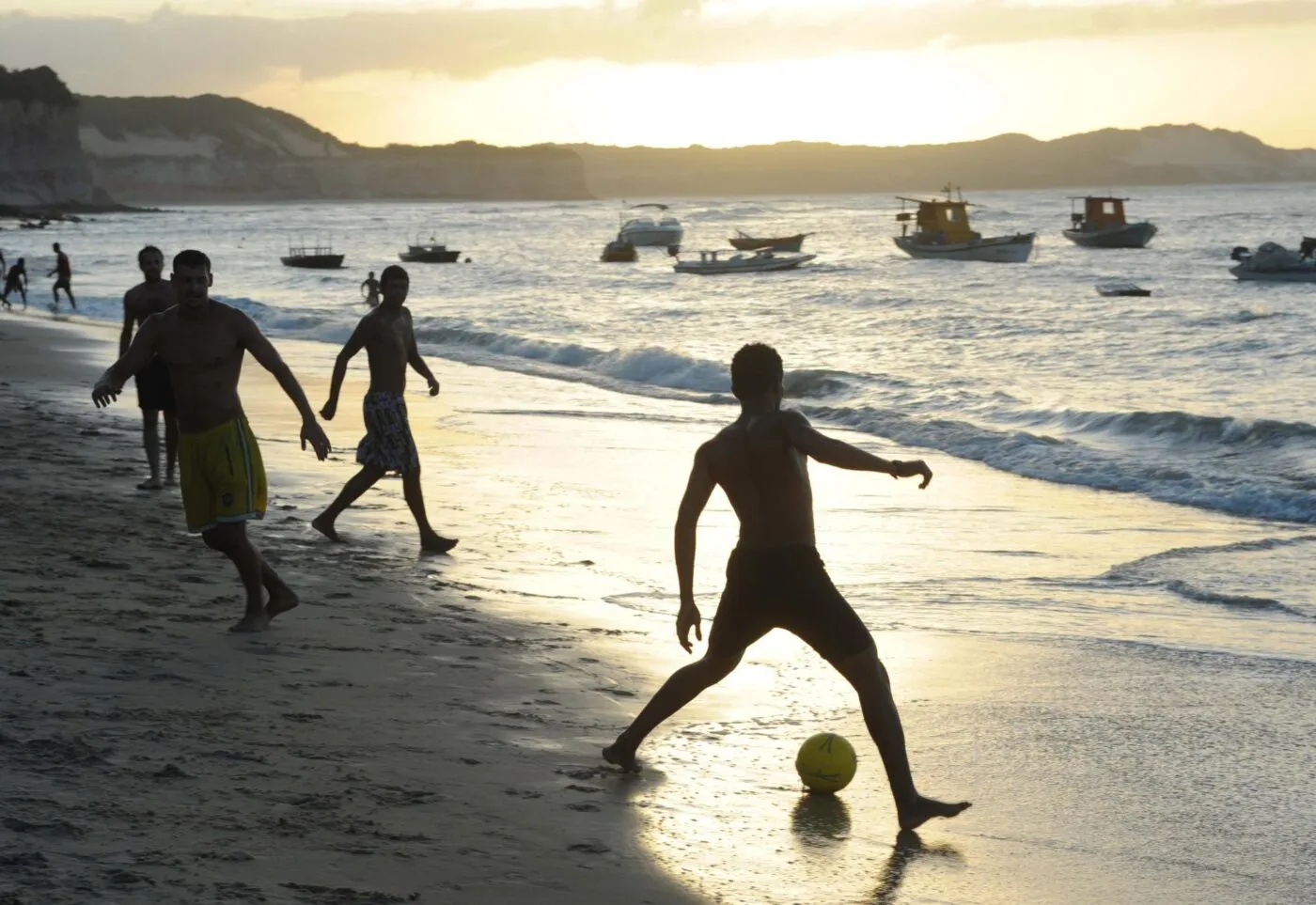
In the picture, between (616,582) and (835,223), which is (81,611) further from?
(835,223)

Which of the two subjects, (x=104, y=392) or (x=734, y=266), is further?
(x=734, y=266)

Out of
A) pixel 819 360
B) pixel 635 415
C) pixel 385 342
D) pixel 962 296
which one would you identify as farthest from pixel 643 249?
pixel 385 342

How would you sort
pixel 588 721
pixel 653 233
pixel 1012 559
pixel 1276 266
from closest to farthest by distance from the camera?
pixel 588 721 < pixel 1012 559 < pixel 1276 266 < pixel 653 233

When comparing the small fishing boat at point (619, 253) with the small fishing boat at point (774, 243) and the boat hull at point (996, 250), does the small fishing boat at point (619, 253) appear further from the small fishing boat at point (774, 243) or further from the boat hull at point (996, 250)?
the boat hull at point (996, 250)

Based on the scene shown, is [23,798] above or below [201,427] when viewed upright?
below

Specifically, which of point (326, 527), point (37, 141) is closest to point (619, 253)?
point (326, 527)

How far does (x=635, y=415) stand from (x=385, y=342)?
867cm

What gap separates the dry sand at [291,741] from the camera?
13.6 feet

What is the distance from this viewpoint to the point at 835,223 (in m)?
136

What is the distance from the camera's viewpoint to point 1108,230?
234ft

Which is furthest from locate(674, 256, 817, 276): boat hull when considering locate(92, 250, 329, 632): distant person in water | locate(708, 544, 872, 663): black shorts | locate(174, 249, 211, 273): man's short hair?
locate(708, 544, 872, 663): black shorts

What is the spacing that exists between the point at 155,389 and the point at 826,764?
7115mm

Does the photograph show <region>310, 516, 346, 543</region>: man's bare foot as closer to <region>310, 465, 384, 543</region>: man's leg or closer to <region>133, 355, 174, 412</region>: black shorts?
<region>310, 465, 384, 543</region>: man's leg

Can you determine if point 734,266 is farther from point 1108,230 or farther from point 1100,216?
point 1100,216
